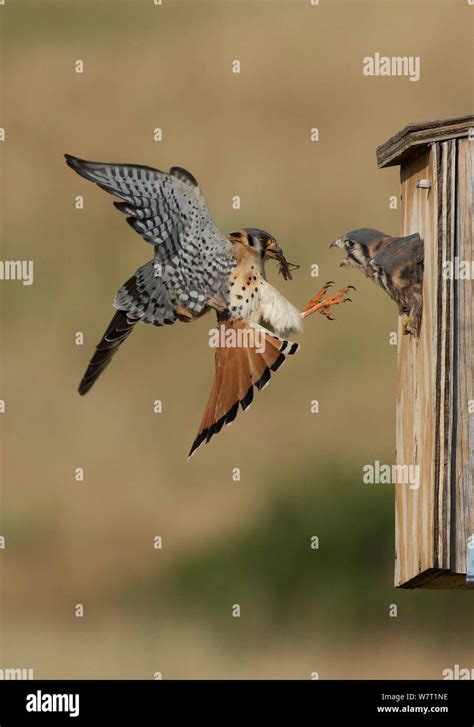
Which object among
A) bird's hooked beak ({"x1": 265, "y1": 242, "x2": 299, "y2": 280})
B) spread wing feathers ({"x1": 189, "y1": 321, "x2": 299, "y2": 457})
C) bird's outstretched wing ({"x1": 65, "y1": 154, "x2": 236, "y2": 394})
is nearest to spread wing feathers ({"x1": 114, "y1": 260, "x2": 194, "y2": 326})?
bird's outstretched wing ({"x1": 65, "y1": 154, "x2": 236, "y2": 394})

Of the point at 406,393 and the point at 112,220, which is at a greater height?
the point at 112,220

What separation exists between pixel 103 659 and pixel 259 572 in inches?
49.0

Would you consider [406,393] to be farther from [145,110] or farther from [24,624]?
[145,110]

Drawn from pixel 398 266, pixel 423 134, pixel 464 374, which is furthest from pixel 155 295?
pixel 464 374

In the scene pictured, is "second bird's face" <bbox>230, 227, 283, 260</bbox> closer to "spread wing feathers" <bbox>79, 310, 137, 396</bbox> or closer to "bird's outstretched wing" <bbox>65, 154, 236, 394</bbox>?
"bird's outstretched wing" <bbox>65, 154, 236, 394</bbox>

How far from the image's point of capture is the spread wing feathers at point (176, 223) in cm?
731

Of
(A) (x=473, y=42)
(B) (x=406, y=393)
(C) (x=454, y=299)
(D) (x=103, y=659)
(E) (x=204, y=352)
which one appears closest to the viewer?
(C) (x=454, y=299)

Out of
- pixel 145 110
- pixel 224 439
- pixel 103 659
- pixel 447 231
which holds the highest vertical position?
pixel 145 110

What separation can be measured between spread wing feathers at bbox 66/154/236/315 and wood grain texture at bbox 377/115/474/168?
2.69ft

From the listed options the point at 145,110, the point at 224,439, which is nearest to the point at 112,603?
the point at 224,439

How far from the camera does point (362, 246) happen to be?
25.3 feet

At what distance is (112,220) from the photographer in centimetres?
1291

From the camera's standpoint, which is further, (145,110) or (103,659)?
(145,110)

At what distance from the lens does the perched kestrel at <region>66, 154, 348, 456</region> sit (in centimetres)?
749
